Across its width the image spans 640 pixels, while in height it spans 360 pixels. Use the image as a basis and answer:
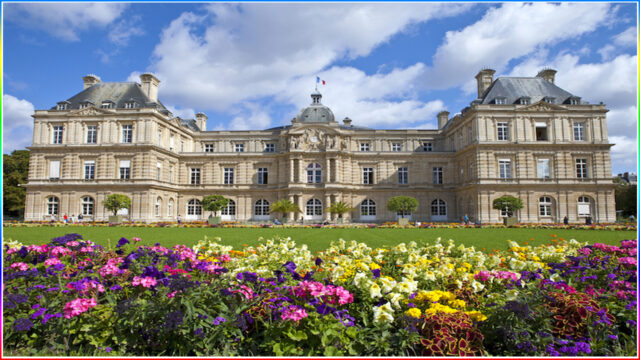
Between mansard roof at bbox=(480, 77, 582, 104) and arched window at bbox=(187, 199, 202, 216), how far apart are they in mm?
33969

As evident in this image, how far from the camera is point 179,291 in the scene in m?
4.34

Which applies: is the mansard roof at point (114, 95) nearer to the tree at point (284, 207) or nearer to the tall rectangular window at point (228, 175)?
the tall rectangular window at point (228, 175)

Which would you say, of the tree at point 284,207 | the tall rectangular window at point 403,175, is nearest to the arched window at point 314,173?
the tree at point 284,207

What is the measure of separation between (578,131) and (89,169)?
50132 millimetres

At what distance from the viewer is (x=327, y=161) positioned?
4231 cm

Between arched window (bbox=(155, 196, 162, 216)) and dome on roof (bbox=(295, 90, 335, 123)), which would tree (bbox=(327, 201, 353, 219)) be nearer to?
dome on roof (bbox=(295, 90, 335, 123))

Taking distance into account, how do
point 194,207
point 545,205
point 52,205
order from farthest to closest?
point 194,207, point 52,205, point 545,205

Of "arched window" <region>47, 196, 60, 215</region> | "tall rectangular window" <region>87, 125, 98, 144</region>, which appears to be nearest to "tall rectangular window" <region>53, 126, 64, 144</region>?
"tall rectangular window" <region>87, 125, 98, 144</region>

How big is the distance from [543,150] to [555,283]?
37497 mm

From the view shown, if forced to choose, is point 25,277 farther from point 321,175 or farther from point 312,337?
point 321,175

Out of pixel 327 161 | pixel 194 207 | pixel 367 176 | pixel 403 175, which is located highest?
pixel 327 161

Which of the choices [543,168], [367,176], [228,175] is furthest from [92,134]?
[543,168]

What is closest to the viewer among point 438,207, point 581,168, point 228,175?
point 581,168

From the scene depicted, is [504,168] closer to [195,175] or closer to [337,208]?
[337,208]
